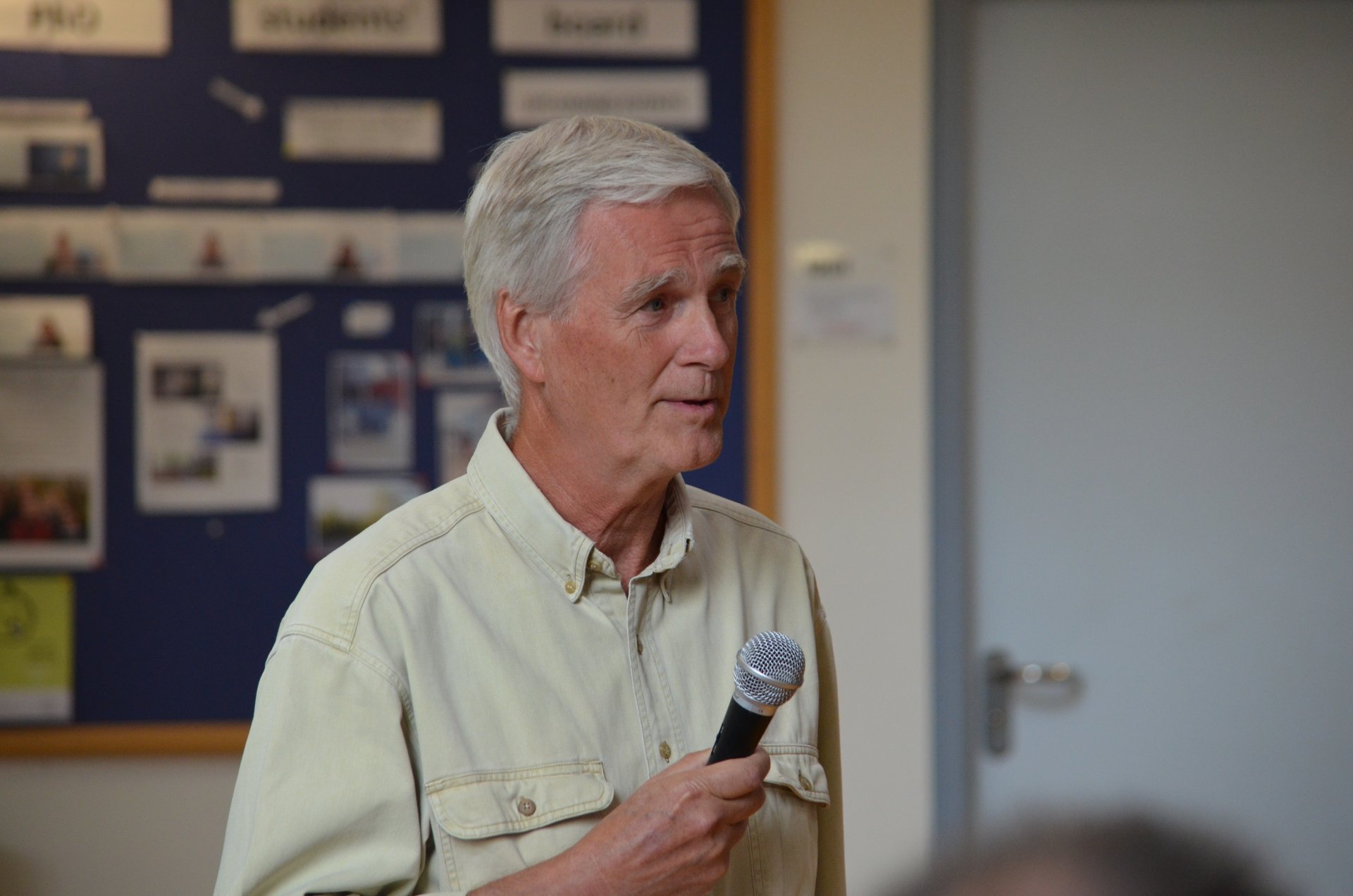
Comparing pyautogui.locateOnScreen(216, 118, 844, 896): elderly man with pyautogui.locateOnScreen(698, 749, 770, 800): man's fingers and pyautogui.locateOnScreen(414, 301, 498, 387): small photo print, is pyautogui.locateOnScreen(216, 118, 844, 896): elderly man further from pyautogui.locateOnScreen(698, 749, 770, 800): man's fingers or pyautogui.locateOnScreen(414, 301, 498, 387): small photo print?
pyautogui.locateOnScreen(414, 301, 498, 387): small photo print

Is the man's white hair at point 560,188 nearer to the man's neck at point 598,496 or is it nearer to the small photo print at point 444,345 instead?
the man's neck at point 598,496

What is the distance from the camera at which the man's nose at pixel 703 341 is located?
45.5 inches

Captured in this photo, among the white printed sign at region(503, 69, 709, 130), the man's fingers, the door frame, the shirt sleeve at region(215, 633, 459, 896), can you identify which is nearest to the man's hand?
the man's fingers

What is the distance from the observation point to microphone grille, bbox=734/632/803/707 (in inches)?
38.3

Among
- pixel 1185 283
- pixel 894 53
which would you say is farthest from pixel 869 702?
pixel 894 53

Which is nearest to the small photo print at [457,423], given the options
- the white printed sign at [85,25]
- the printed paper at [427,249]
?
the printed paper at [427,249]

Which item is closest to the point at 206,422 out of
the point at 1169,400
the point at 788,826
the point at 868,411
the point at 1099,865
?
the point at 868,411

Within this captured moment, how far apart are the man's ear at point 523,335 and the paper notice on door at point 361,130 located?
1344 mm

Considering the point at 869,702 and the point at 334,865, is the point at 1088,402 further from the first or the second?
the point at 334,865

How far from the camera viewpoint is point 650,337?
3.81 ft

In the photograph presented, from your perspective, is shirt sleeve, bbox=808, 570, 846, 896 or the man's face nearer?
the man's face

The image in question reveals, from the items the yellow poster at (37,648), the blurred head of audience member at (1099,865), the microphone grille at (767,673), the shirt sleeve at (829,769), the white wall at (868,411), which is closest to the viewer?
the blurred head of audience member at (1099,865)

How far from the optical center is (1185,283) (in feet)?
8.59

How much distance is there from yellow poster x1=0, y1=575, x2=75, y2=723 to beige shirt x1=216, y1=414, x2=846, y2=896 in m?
1.55
